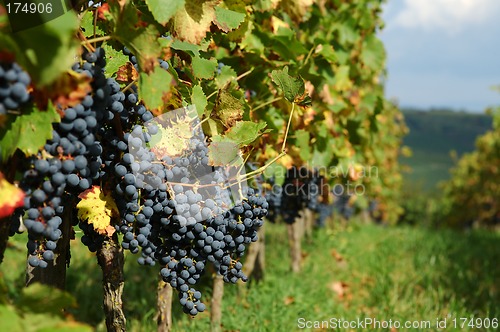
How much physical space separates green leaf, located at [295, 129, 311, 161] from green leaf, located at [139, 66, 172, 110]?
6.94 feet

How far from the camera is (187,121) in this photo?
6.49 ft

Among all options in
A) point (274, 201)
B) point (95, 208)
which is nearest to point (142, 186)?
point (95, 208)

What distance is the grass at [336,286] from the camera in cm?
414

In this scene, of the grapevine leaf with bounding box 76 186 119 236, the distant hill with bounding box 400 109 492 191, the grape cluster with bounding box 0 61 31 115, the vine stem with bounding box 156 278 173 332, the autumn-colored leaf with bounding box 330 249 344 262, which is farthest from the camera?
the distant hill with bounding box 400 109 492 191

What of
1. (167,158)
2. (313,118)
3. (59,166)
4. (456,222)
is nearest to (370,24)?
(313,118)

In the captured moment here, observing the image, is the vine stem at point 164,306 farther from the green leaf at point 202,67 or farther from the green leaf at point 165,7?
the green leaf at point 165,7

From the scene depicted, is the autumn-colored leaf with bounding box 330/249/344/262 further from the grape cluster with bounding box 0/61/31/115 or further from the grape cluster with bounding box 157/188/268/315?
the grape cluster with bounding box 0/61/31/115

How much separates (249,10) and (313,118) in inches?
44.6

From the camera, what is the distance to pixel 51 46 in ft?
3.57

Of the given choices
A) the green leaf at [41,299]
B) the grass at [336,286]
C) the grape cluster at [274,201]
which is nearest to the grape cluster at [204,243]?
the green leaf at [41,299]

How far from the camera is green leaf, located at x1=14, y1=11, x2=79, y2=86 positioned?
1055mm

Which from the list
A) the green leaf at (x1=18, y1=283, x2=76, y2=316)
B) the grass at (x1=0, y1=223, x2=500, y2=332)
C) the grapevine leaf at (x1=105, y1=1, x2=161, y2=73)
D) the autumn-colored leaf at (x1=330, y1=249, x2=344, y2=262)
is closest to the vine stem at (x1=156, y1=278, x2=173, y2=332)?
the grass at (x1=0, y1=223, x2=500, y2=332)

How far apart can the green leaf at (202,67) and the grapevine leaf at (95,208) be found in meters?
0.75

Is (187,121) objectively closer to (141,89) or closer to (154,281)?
(141,89)
